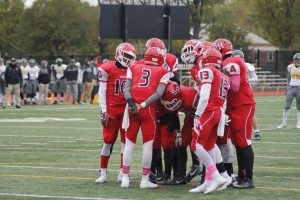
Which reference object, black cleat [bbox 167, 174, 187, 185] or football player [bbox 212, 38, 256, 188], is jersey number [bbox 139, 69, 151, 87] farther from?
black cleat [bbox 167, 174, 187, 185]

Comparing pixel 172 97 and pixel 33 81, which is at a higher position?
pixel 172 97

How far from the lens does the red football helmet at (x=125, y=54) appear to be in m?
11.8

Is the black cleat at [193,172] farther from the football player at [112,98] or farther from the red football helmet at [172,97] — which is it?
the red football helmet at [172,97]

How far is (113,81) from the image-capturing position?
12.1 metres

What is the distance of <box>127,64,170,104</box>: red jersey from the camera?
446 inches

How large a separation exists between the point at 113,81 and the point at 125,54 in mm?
457

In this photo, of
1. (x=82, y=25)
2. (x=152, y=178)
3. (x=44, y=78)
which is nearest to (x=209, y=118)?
(x=152, y=178)

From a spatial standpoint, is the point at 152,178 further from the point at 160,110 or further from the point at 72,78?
the point at 72,78

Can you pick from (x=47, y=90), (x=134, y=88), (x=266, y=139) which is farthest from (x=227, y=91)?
(x=47, y=90)

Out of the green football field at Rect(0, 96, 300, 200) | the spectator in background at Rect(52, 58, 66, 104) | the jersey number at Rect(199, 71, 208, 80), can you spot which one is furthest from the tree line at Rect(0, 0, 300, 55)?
the jersey number at Rect(199, 71, 208, 80)

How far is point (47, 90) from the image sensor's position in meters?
34.8

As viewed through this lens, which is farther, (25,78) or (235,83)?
(25,78)

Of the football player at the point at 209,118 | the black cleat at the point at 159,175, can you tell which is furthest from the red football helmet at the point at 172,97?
the black cleat at the point at 159,175

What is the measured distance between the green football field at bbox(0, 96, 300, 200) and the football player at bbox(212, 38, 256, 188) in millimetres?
269
